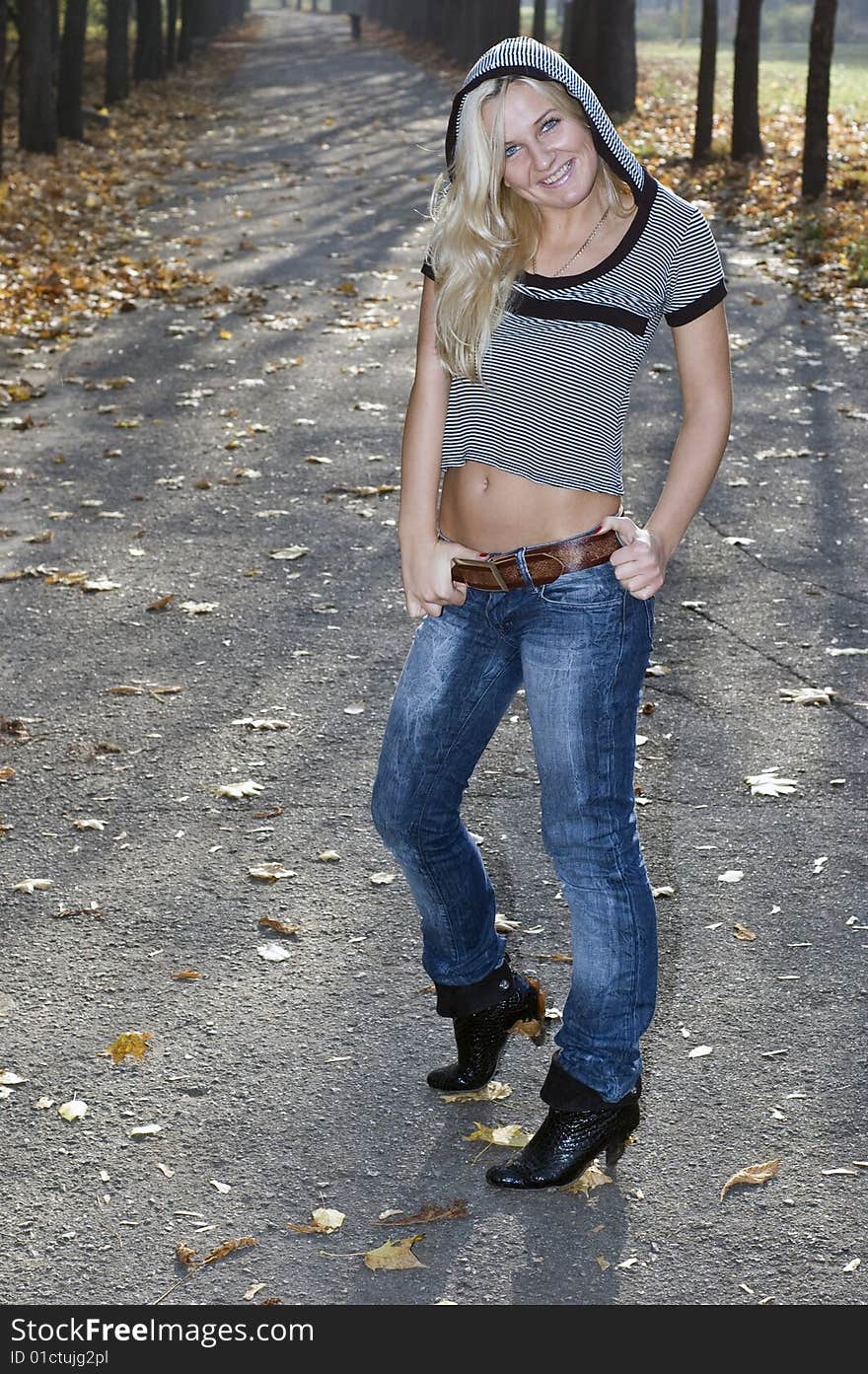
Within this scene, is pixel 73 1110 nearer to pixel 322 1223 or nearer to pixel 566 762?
pixel 322 1223

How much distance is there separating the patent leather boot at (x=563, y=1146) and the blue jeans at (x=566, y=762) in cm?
6

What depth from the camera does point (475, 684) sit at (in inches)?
125

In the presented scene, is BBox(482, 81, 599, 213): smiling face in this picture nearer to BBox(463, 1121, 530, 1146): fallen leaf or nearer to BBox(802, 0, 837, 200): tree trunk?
BBox(463, 1121, 530, 1146): fallen leaf

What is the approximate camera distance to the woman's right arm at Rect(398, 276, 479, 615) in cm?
311

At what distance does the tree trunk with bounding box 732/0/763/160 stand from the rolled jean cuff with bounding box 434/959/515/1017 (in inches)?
706

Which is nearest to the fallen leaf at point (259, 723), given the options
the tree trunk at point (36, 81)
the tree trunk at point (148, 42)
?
the tree trunk at point (36, 81)

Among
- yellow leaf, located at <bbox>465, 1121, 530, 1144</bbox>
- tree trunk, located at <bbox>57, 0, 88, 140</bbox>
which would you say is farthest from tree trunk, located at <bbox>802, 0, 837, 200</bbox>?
yellow leaf, located at <bbox>465, 1121, 530, 1144</bbox>

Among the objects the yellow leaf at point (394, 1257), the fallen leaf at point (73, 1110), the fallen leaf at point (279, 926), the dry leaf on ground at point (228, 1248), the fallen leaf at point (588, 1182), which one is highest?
the yellow leaf at point (394, 1257)

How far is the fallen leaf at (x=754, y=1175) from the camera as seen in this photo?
3.40m

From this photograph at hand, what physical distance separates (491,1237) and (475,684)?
1.11 metres

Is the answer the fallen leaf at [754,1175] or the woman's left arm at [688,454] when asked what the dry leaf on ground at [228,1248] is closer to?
the fallen leaf at [754,1175]

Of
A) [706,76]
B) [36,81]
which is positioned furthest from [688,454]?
[36,81]

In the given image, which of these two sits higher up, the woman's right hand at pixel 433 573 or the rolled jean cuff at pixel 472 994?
the woman's right hand at pixel 433 573

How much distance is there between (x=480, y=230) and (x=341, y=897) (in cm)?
226
